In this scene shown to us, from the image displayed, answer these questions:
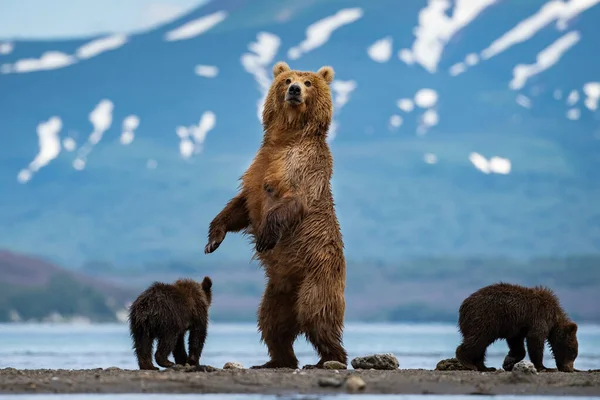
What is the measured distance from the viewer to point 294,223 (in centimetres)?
1431

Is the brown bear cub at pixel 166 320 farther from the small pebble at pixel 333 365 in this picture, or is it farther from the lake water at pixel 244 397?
the lake water at pixel 244 397

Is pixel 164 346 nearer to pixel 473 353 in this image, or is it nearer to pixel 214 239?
pixel 214 239

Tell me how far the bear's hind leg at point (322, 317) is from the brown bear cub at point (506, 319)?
4.29 ft

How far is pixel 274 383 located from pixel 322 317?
8.62ft

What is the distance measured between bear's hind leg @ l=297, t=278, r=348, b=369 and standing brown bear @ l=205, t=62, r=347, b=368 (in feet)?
0.03

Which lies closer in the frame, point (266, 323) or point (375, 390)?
point (375, 390)

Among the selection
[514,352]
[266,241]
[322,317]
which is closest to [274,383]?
[322,317]

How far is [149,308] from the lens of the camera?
1292 centimetres

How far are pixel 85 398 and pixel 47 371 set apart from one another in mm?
2491

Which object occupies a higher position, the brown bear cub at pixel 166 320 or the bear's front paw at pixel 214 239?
the bear's front paw at pixel 214 239

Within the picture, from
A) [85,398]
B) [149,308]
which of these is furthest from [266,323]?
[85,398]

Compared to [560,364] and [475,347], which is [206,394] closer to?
[475,347]

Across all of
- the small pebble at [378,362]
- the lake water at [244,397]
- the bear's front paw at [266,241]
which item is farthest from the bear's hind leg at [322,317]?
the lake water at [244,397]

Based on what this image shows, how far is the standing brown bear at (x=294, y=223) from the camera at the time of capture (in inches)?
559
